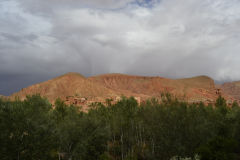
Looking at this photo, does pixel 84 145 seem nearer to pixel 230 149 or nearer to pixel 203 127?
pixel 203 127

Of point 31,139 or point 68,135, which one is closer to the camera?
point 31,139

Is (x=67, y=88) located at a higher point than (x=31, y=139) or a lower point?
higher

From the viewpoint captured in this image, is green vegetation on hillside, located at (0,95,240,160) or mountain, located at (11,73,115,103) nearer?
green vegetation on hillside, located at (0,95,240,160)

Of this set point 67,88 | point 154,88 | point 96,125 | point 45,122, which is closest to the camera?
point 45,122

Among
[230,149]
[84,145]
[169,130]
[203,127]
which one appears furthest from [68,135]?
[230,149]

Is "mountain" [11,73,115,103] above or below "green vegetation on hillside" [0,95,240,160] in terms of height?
above

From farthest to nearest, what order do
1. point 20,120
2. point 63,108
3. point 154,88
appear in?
point 154,88, point 63,108, point 20,120

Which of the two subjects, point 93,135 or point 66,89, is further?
point 66,89

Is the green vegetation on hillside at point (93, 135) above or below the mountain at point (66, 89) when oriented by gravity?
below

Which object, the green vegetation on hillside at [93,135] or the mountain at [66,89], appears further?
the mountain at [66,89]

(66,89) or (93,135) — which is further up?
(66,89)

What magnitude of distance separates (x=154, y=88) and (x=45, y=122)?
177530 millimetres

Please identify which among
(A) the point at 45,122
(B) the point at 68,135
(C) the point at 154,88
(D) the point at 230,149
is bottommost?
(D) the point at 230,149

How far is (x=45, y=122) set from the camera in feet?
85.0
